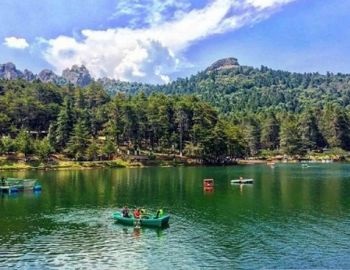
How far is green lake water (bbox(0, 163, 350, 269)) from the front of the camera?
153 ft

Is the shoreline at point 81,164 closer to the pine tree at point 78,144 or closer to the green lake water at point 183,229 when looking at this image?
the pine tree at point 78,144

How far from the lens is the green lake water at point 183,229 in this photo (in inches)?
1842

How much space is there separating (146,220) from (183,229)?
17.1 ft

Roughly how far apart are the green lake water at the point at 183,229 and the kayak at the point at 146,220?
3.89 feet

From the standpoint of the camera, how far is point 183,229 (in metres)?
62.1

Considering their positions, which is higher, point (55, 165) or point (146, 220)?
point (55, 165)

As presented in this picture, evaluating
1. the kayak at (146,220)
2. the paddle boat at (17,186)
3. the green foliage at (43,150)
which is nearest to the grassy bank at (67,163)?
the green foliage at (43,150)

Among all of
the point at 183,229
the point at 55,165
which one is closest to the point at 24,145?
the point at 55,165

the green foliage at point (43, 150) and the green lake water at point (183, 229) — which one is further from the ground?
the green foliage at point (43, 150)

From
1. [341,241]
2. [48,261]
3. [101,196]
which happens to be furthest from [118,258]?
[101,196]

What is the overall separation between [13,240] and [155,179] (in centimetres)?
7381

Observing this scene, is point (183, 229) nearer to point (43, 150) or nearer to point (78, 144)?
point (43, 150)

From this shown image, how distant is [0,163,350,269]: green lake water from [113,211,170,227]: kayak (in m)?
1.19

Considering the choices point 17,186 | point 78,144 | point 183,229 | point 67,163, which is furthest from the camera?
point 78,144
